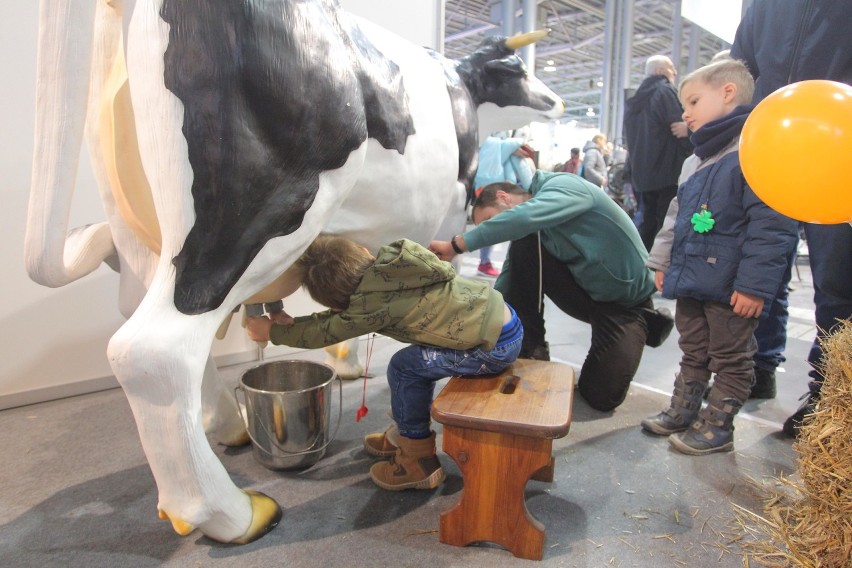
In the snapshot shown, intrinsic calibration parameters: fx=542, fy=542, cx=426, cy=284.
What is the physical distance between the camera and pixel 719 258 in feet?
4.95

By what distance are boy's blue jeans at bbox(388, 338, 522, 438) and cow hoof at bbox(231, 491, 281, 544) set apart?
1.15ft

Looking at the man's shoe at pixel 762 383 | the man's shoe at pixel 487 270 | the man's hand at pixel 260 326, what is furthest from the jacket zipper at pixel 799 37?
the man's shoe at pixel 487 270

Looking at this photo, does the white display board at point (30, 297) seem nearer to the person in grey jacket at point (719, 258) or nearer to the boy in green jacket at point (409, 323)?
the boy in green jacket at point (409, 323)

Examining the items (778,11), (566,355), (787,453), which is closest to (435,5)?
(778,11)

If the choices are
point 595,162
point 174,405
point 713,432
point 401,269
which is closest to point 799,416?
point 713,432

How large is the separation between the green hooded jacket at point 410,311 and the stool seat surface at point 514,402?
10 cm

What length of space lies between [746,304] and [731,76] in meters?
0.63

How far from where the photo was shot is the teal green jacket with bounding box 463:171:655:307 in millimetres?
1638

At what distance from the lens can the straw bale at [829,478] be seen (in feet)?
2.92

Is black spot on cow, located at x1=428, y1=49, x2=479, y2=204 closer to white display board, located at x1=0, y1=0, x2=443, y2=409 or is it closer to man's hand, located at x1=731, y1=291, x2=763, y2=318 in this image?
man's hand, located at x1=731, y1=291, x2=763, y2=318

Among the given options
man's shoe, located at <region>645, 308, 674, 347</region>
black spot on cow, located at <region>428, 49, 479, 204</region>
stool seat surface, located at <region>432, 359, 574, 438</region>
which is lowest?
man's shoe, located at <region>645, 308, 674, 347</region>

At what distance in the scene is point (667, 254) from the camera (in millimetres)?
1742

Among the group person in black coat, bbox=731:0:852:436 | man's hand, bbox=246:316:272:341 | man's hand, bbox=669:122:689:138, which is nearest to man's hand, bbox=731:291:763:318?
person in black coat, bbox=731:0:852:436

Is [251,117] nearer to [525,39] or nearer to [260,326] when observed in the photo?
[260,326]
